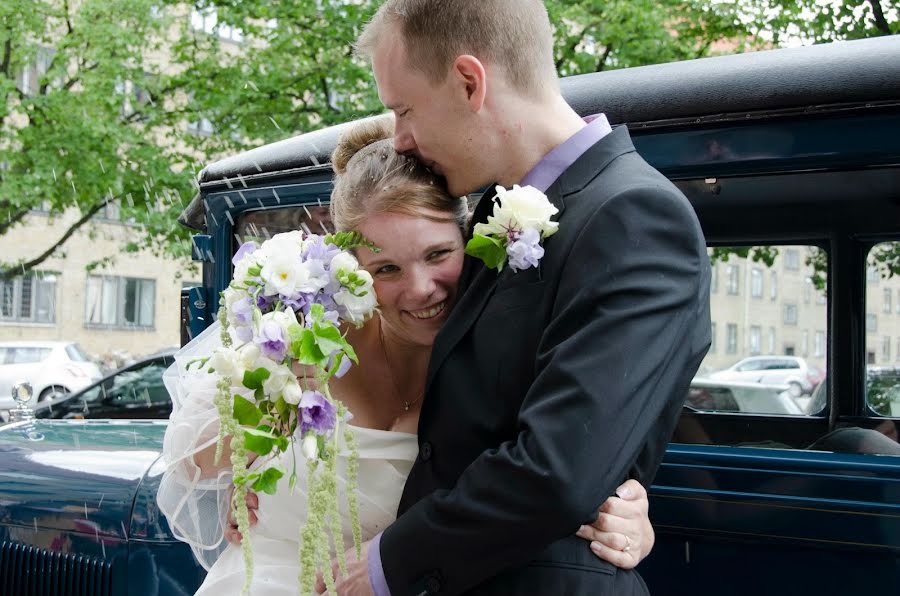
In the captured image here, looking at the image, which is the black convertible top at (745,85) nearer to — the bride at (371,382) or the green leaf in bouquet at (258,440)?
the bride at (371,382)

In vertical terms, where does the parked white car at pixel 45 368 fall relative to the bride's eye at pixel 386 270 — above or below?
below

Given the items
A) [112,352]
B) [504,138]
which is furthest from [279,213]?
[112,352]

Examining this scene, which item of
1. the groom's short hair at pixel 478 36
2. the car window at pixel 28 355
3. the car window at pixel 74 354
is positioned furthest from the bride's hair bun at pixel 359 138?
the car window at pixel 28 355

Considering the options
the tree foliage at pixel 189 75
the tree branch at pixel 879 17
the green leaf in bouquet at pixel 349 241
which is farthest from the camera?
the tree foliage at pixel 189 75

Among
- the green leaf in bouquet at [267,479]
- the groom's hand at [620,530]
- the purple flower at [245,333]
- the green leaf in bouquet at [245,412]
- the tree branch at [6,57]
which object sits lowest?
the groom's hand at [620,530]

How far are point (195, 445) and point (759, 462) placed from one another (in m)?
1.34

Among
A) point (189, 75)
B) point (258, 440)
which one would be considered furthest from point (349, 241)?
point (189, 75)

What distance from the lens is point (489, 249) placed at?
1.88 metres

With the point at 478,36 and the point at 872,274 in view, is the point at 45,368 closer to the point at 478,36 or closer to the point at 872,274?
the point at 872,274

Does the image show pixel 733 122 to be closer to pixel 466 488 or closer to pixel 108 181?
pixel 466 488

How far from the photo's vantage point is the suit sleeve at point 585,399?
162 centimetres

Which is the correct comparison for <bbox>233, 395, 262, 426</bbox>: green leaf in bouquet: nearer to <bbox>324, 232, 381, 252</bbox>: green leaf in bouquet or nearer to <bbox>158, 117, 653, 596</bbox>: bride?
<bbox>158, 117, 653, 596</bbox>: bride

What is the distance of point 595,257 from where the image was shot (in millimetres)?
1733

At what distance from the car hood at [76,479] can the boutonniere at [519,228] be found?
1889 mm
